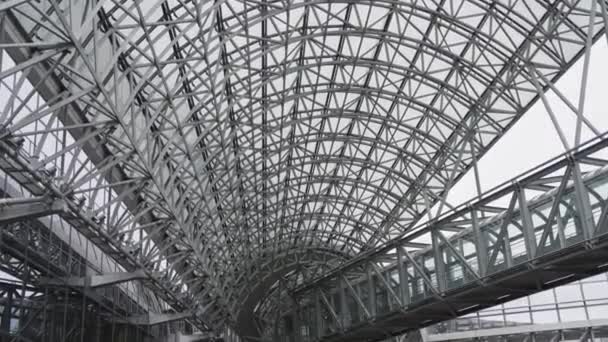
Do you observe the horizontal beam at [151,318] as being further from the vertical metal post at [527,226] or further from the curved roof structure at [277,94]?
the vertical metal post at [527,226]

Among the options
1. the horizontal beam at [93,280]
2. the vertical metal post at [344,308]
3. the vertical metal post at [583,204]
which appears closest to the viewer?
the vertical metal post at [583,204]

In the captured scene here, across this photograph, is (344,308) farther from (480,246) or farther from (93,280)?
(93,280)

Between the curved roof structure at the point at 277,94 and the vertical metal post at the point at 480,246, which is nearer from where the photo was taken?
the curved roof structure at the point at 277,94

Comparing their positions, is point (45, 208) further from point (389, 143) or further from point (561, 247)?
point (389, 143)

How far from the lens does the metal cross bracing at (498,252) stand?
2223 centimetres

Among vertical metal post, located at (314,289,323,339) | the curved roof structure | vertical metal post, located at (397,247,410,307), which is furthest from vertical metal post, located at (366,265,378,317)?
the curved roof structure

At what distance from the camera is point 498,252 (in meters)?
25.8

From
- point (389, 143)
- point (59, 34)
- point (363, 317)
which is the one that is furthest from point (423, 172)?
point (59, 34)

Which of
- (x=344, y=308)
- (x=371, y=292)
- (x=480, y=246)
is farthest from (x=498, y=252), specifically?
(x=344, y=308)

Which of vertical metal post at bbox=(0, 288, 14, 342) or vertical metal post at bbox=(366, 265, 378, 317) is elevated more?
vertical metal post at bbox=(366, 265, 378, 317)

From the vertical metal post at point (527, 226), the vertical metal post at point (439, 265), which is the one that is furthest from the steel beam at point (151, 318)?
the vertical metal post at point (527, 226)

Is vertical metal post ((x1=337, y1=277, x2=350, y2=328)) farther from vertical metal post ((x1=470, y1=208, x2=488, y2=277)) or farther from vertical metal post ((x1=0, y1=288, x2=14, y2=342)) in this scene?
vertical metal post ((x1=0, y1=288, x2=14, y2=342))

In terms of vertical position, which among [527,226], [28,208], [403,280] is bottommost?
[403,280]

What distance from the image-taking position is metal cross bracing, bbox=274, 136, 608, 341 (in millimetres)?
22234
